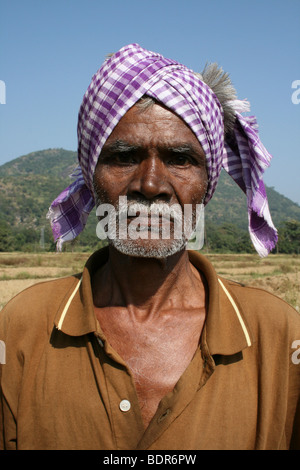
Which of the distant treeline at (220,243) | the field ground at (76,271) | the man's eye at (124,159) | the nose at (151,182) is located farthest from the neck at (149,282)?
the distant treeline at (220,243)

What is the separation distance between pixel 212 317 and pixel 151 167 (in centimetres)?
81

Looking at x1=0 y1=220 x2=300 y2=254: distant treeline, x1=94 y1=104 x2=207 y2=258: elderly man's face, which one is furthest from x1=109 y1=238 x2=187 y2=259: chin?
x1=0 y1=220 x2=300 y2=254: distant treeline

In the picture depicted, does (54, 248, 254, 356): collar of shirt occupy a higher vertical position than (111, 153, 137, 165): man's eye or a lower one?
lower

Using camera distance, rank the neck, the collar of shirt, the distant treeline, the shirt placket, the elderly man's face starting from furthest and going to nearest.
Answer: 1. the distant treeline
2. the neck
3. the elderly man's face
4. the collar of shirt
5. the shirt placket

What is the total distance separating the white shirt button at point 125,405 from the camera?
1.97 metres

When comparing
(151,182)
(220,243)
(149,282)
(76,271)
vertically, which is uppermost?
(151,182)

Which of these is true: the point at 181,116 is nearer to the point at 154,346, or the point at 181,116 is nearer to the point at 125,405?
the point at 154,346

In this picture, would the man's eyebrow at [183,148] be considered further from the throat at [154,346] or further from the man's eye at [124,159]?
the throat at [154,346]

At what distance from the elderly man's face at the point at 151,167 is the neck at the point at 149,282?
194 millimetres

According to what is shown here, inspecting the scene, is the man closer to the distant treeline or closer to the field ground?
the field ground

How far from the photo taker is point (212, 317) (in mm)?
2215

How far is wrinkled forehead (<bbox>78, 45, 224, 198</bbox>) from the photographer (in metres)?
2.32

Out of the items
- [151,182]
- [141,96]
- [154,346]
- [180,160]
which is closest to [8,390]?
[154,346]

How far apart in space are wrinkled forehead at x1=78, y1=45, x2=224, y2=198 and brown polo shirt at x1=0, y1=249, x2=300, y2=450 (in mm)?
847
